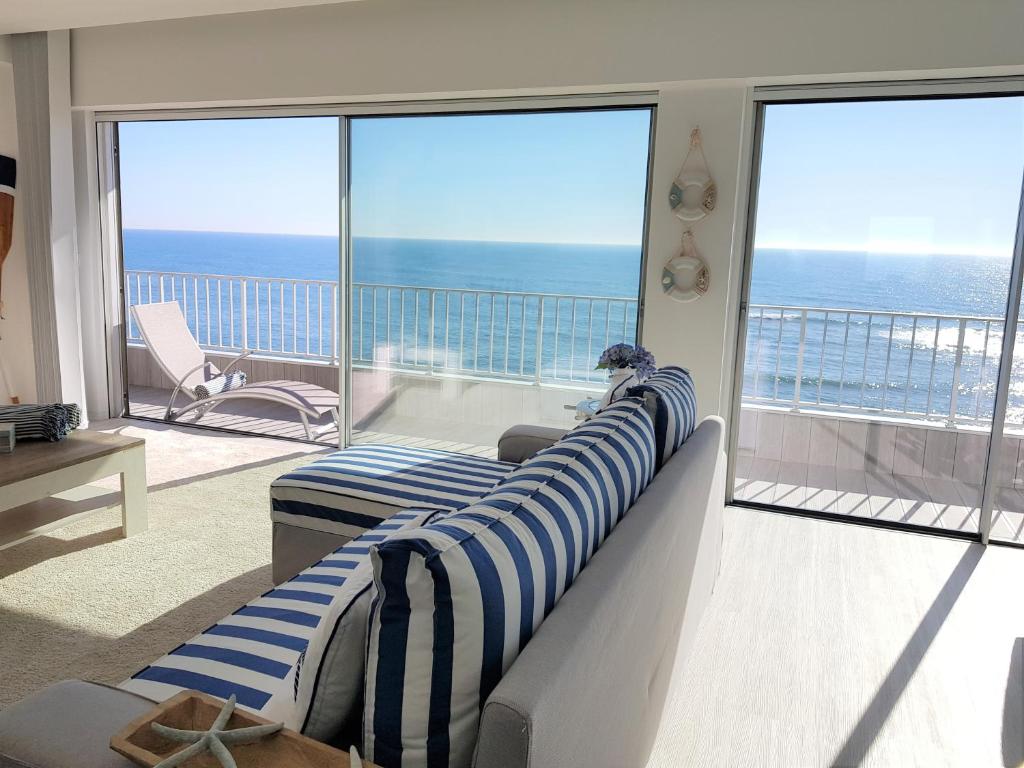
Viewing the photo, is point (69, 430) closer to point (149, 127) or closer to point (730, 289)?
point (730, 289)

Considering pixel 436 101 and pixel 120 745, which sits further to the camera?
pixel 436 101

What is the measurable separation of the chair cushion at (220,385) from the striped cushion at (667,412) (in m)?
3.86

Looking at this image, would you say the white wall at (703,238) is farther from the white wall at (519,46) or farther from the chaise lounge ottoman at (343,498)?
the chaise lounge ottoman at (343,498)

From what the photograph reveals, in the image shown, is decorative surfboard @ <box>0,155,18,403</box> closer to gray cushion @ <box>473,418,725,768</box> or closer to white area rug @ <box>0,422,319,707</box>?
white area rug @ <box>0,422,319,707</box>

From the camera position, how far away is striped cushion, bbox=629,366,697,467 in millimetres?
2240

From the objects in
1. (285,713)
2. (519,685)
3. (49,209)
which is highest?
(49,209)

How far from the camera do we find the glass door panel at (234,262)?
5.84 metres

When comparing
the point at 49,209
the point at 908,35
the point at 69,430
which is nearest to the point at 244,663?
the point at 69,430

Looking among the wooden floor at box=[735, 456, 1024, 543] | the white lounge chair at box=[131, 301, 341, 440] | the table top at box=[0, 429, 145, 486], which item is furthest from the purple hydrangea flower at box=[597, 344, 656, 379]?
the white lounge chair at box=[131, 301, 341, 440]

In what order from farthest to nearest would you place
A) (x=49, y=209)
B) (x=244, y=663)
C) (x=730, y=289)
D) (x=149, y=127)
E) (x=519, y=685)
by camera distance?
(x=149, y=127) < (x=49, y=209) < (x=730, y=289) < (x=244, y=663) < (x=519, y=685)

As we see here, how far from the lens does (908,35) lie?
136 inches

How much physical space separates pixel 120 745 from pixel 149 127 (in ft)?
51.1

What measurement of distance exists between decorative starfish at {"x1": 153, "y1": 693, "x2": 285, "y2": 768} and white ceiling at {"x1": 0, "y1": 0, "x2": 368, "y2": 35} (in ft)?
12.2

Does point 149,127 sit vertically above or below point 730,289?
above
